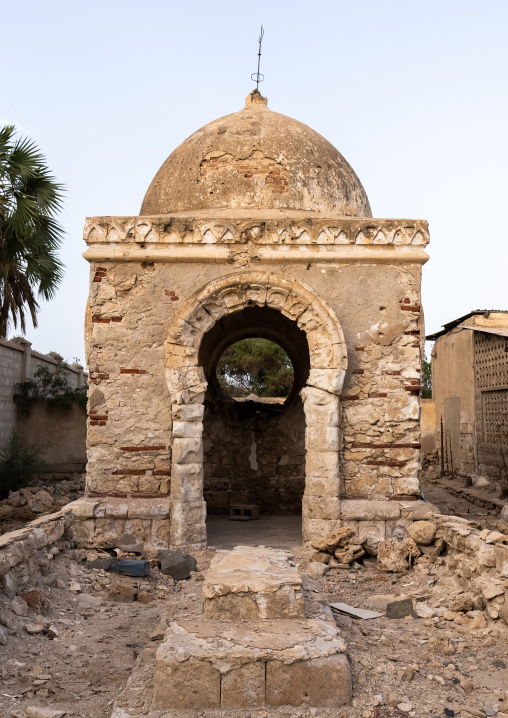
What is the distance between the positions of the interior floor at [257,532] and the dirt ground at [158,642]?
1.40 meters

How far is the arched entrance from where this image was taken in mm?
7203

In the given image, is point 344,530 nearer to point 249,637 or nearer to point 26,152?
point 249,637

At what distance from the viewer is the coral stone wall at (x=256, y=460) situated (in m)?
10.7

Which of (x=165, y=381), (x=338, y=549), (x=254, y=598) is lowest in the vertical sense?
(x=338, y=549)

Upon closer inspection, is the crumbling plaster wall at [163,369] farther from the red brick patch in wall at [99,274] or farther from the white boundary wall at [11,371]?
the white boundary wall at [11,371]

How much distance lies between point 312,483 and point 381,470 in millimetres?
783

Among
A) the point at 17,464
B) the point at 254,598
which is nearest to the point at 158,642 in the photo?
the point at 254,598

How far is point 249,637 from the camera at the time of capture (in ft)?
12.7

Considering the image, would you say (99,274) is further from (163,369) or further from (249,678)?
(249,678)

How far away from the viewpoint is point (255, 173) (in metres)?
8.19

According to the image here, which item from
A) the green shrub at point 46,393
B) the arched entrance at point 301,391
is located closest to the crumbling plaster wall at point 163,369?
the arched entrance at point 301,391

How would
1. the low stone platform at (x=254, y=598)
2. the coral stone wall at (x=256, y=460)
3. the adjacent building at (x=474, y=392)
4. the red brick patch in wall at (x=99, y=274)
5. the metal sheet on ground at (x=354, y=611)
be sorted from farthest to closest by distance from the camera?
the adjacent building at (x=474, y=392), the coral stone wall at (x=256, y=460), the red brick patch in wall at (x=99, y=274), the metal sheet on ground at (x=354, y=611), the low stone platform at (x=254, y=598)

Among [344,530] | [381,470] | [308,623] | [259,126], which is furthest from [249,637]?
[259,126]

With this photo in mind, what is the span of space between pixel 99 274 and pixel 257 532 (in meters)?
3.85
